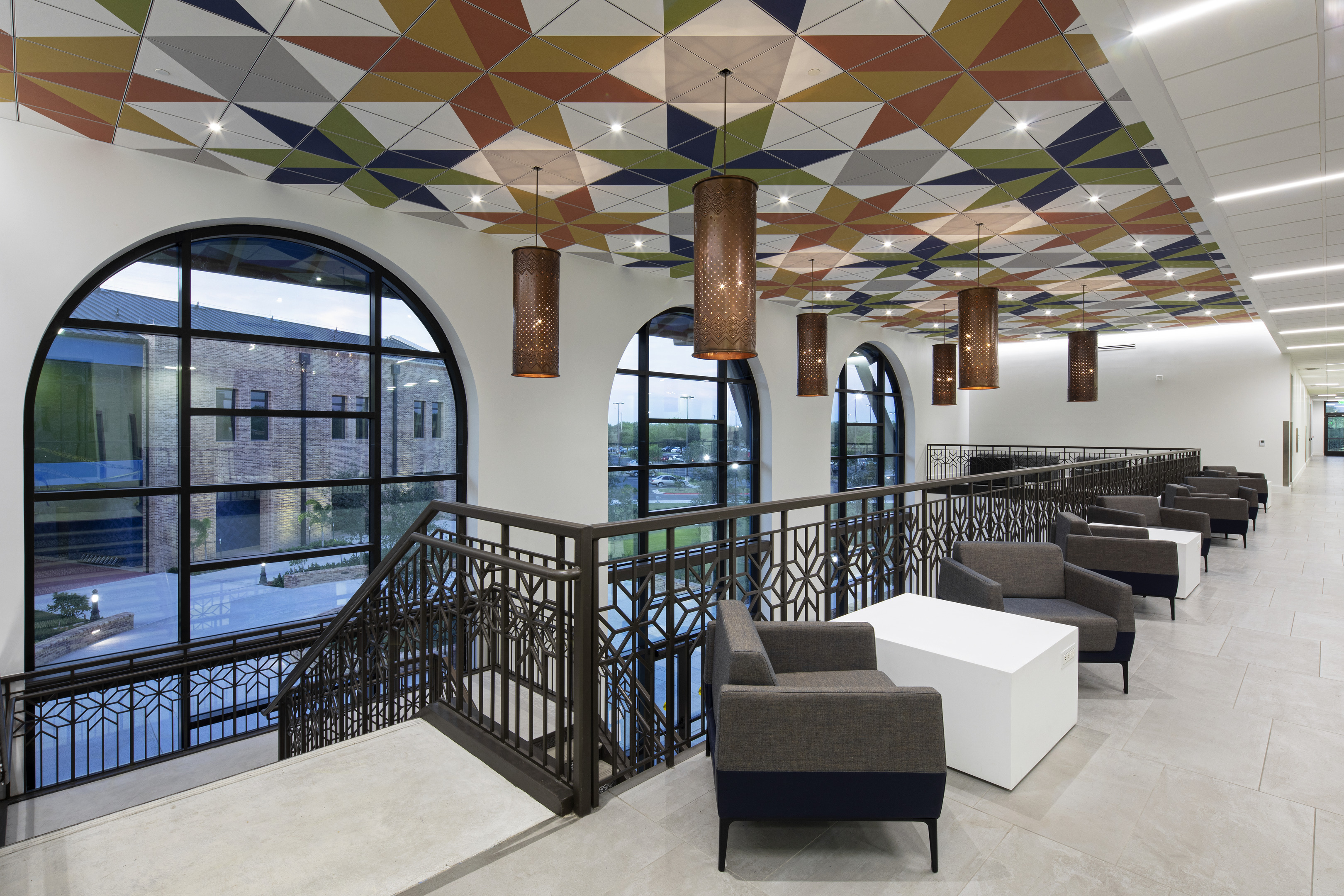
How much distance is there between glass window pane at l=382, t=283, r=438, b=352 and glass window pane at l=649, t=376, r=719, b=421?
3228mm

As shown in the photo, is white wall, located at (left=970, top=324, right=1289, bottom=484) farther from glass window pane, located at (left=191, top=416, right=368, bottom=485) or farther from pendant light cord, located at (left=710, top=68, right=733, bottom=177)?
glass window pane, located at (left=191, top=416, right=368, bottom=485)

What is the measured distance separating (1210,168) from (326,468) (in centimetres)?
743

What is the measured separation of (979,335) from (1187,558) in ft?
8.60

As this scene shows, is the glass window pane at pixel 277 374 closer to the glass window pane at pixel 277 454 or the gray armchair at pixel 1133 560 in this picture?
the glass window pane at pixel 277 454

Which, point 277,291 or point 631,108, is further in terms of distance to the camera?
point 277,291

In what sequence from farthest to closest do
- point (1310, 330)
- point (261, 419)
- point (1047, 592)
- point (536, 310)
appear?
point (1310, 330) < point (261, 419) < point (536, 310) < point (1047, 592)

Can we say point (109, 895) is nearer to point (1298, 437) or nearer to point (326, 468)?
point (326, 468)

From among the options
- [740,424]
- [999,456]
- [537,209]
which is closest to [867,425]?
[999,456]

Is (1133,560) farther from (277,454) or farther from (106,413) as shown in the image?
(106,413)

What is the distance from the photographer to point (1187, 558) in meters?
5.69

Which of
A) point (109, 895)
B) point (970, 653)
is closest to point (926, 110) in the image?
point (970, 653)

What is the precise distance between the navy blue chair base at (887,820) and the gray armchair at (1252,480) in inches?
458

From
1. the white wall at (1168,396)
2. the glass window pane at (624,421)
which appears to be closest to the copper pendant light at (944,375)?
the glass window pane at (624,421)

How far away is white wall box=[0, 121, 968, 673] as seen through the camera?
4.30m
